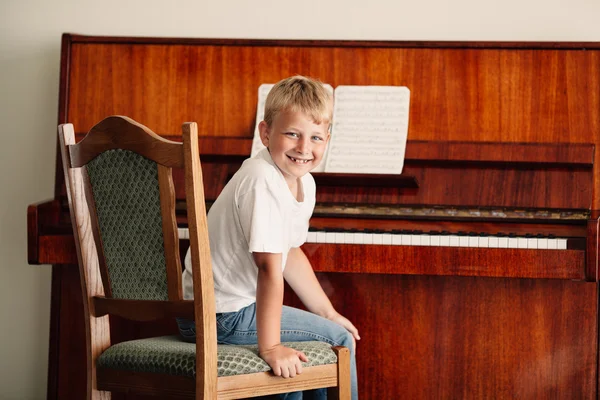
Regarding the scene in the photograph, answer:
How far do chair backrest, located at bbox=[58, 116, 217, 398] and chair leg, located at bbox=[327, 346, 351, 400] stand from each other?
12.7 inches

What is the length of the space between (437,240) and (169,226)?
3.29ft

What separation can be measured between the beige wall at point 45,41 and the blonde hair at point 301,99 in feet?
4.38

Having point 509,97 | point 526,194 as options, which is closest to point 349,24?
point 509,97

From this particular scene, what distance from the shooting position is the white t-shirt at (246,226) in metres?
1.73

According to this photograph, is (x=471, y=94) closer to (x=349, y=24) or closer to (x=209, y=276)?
(x=349, y=24)

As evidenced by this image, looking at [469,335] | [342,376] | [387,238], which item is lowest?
[469,335]

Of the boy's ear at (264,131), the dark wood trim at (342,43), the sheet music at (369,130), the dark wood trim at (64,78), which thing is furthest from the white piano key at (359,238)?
the dark wood trim at (64,78)

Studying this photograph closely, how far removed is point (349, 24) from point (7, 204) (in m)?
1.60

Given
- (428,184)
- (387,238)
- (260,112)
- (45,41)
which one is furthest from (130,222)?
(45,41)

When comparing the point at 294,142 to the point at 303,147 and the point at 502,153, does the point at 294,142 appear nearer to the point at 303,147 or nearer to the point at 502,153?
the point at 303,147

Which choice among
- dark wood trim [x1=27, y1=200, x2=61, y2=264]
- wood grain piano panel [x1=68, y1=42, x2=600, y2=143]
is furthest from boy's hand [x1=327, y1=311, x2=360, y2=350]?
dark wood trim [x1=27, y1=200, x2=61, y2=264]

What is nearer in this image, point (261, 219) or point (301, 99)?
point (261, 219)

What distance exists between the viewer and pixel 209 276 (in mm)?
1635

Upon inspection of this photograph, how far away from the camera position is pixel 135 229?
1.71m
